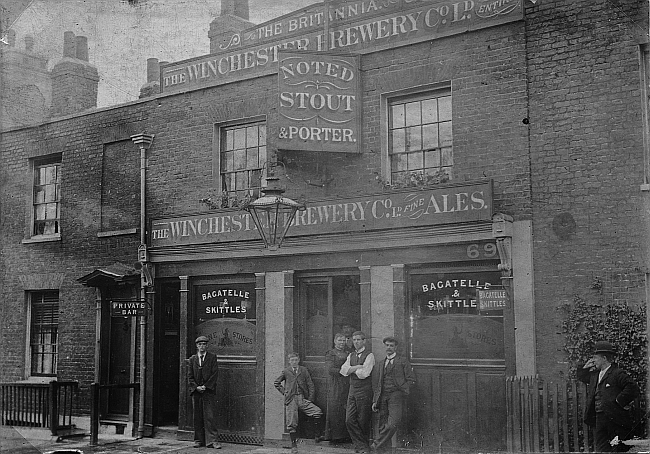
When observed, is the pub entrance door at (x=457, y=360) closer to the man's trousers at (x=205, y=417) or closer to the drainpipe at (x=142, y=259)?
the man's trousers at (x=205, y=417)

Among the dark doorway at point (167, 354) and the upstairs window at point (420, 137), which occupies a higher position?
the upstairs window at point (420, 137)

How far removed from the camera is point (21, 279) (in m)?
13.3

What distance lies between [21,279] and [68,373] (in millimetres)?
1952

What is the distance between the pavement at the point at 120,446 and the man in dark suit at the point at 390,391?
2.31ft

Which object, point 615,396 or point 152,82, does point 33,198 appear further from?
point 615,396

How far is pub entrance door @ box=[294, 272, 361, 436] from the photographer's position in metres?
10.7

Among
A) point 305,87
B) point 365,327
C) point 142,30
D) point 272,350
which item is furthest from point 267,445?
point 142,30

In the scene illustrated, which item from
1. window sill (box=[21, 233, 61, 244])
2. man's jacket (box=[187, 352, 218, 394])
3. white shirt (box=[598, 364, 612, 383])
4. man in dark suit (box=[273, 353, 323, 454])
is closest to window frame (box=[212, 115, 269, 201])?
man's jacket (box=[187, 352, 218, 394])

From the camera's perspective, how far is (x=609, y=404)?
8016 millimetres

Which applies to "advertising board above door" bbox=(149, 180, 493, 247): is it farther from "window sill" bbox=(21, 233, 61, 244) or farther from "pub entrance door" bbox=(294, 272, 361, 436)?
"window sill" bbox=(21, 233, 61, 244)

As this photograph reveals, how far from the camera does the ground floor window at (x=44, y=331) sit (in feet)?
42.9

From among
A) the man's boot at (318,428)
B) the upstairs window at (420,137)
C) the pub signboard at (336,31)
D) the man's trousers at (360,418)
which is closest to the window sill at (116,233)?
the pub signboard at (336,31)

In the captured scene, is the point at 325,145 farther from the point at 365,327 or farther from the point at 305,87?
the point at 365,327

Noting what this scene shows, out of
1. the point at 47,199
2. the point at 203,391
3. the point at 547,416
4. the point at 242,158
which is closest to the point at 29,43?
the point at 47,199
